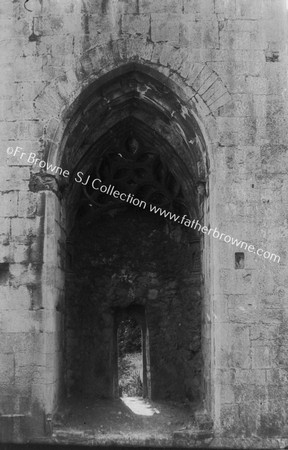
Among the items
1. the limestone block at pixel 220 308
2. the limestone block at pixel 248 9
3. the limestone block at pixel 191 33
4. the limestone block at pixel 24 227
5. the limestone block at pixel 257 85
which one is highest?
the limestone block at pixel 248 9

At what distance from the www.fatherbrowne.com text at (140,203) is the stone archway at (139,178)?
6 centimetres

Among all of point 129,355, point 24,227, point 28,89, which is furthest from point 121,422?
point 129,355

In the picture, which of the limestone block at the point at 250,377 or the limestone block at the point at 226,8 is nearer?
the limestone block at the point at 250,377

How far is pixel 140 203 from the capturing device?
25.8 feet

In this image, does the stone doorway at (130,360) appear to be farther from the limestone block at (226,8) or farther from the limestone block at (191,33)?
the limestone block at (226,8)

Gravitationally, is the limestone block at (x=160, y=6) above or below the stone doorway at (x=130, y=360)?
above

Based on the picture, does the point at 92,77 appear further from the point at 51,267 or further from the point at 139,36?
the point at 51,267

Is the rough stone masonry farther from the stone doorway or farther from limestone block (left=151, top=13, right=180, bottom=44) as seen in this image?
the stone doorway

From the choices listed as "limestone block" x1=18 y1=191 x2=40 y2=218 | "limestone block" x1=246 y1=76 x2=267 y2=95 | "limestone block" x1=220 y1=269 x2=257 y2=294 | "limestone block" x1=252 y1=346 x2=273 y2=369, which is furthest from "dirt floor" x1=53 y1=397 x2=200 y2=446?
"limestone block" x1=246 y1=76 x2=267 y2=95

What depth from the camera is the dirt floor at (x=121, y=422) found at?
5676 millimetres

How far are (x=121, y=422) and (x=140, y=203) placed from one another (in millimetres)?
3142

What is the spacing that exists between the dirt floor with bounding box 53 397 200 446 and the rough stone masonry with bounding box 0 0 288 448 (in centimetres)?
27

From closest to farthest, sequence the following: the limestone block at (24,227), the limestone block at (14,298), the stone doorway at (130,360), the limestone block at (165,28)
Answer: the limestone block at (14,298) → the limestone block at (24,227) → the limestone block at (165,28) → the stone doorway at (130,360)

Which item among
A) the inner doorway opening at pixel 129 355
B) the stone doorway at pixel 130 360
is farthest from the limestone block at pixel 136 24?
the inner doorway opening at pixel 129 355
